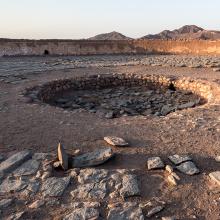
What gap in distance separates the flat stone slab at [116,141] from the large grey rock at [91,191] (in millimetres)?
1182

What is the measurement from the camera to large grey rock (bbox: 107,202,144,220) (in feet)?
13.0

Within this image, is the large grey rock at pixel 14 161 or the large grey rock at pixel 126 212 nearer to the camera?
the large grey rock at pixel 126 212

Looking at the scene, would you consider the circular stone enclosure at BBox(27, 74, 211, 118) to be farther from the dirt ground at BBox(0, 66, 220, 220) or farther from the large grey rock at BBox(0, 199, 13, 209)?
the large grey rock at BBox(0, 199, 13, 209)

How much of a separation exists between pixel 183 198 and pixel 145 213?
579 millimetres

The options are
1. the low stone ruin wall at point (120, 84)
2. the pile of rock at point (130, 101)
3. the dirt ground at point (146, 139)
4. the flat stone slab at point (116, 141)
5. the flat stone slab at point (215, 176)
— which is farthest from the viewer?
the low stone ruin wall at point (120, 84)

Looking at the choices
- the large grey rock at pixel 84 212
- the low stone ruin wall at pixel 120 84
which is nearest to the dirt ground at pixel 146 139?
the large grey rock at pixel 84 212

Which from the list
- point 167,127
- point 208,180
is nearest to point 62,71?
point 167,127

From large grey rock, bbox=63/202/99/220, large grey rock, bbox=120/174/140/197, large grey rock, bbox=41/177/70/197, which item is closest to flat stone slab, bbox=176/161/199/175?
large grey rock, bbox=120/174/140/197

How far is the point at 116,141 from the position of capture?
19.2ft

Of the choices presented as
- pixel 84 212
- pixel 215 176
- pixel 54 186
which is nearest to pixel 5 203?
pixel 54 186

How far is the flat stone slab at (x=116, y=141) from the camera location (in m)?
5.72

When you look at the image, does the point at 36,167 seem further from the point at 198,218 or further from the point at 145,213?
the point at 198,218

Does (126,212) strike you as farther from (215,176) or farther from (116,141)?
(116,141)

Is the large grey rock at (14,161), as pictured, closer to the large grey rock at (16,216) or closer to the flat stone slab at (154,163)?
the large grey rock at (16,216)
